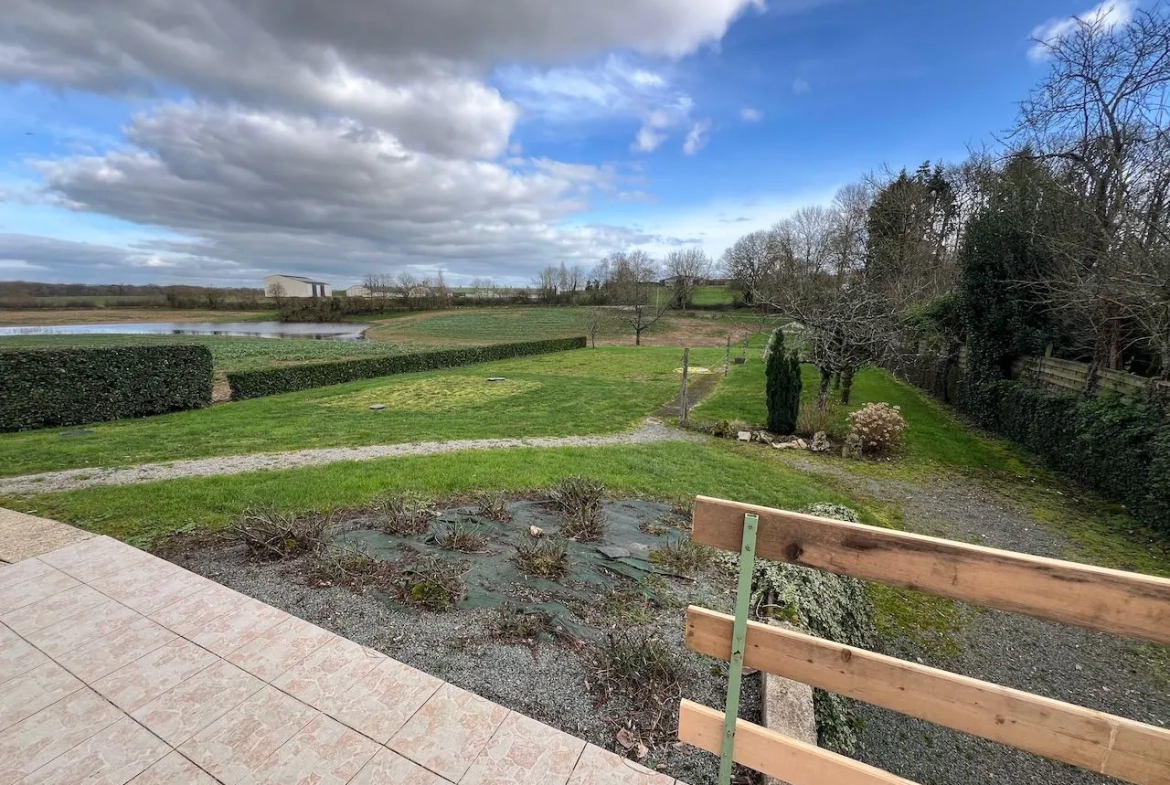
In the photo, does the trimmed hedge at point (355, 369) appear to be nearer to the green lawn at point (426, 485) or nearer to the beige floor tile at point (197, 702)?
the green lawn at point (426, 485)

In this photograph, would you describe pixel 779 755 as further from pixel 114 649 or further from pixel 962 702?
pixel 114 649

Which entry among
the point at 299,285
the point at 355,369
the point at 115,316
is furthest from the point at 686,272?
the point at 299,285

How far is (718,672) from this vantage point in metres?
2.66

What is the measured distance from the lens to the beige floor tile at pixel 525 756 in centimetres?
191

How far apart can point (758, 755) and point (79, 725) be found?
2811 mm

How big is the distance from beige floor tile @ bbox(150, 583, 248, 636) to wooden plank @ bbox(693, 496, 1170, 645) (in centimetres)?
306

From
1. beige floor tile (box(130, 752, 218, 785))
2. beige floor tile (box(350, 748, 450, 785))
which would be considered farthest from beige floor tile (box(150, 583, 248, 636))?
beige floor tile (box(350, 748, 450, 785))

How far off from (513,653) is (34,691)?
223 cm

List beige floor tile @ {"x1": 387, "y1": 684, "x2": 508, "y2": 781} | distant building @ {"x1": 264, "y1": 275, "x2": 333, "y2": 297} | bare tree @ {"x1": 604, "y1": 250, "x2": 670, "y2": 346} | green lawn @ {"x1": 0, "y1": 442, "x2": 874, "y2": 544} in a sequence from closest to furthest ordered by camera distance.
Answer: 1. beige floor tile @ {"x1": 387, "y1": 684, "x2": 508, "y2": 781}
2. green lawn @ {"x1": 0, "y1": 442, "x2": 874, "y2": 544}
3. bare tree @ {"x1": 604, "y1": 250, "x2": 670, "y2": 346}
4. distant building @ {"x1": 264, "y1": 275, "x2": 333, "y2": 297}

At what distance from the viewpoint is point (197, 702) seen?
227 cm

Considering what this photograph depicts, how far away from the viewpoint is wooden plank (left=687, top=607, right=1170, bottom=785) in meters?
1.16

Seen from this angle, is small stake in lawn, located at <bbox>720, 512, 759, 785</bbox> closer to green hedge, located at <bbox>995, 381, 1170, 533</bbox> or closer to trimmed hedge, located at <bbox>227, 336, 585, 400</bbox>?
green hedge, located at <bbox>995, 381, 1170, 533</bbox>

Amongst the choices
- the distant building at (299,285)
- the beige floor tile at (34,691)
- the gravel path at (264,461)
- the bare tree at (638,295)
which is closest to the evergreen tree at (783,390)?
the gravel path at (264,461)

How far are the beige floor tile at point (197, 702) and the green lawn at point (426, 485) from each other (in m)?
2.43
